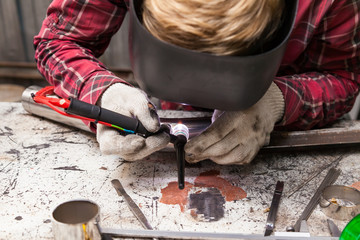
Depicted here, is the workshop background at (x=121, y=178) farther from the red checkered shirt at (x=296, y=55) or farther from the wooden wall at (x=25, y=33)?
the wooden wall at (x=25, y=33)

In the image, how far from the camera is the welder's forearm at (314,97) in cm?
113

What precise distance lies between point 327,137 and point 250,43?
2.11ft

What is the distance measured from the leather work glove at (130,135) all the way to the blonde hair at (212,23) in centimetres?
32

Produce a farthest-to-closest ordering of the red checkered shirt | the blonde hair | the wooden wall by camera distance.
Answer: the wooden wall, the red checkered shirt, the blonde hair

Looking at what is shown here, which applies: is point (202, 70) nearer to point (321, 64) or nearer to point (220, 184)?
point (220, 184)

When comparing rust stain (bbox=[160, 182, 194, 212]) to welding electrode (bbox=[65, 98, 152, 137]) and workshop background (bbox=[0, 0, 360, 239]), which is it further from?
welding electrode (bbox=[65, 98, 152, 137])

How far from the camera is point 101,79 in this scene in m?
1.05

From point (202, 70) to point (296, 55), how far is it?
70cm

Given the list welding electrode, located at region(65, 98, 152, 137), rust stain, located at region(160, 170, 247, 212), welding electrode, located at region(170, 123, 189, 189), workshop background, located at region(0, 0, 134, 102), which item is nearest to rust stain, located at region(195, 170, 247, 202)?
rust stain, located at region(160, 170, 247, 212)

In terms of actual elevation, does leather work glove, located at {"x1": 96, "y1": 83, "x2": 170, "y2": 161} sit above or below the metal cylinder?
above

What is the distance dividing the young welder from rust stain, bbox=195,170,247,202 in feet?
0.21

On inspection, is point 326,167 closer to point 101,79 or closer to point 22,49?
point 101,79

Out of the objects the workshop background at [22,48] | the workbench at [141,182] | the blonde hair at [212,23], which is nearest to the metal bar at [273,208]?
the workbench at [141,182]

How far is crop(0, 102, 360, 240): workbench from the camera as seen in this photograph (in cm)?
86
